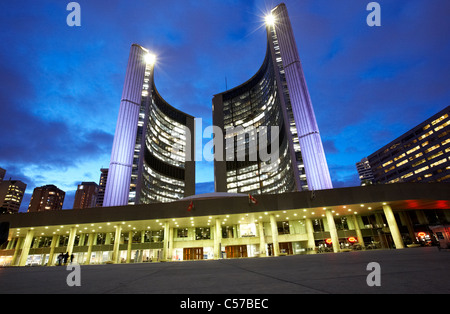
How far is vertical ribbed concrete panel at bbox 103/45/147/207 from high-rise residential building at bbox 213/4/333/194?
47673 millimetres

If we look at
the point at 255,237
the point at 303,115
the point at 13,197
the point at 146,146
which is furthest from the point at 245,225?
the point at 13,197

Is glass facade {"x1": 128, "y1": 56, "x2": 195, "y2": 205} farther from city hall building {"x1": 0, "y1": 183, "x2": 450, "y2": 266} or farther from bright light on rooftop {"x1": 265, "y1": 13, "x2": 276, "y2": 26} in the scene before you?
bright light on rooftop {"x1": 265, "y1": 13, "x2": 276, "y2": 26}

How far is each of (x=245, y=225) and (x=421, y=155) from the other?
310 feet

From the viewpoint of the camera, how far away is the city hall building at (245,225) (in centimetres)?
3241

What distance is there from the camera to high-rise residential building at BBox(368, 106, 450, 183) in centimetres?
8481

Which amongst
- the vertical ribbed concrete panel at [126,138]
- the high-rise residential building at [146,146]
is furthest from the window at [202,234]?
the high-rise residential building at [146,146]

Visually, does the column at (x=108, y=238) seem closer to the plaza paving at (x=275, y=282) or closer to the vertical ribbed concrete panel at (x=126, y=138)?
the vertical ribbed concrete panel at (x=126, y=138)

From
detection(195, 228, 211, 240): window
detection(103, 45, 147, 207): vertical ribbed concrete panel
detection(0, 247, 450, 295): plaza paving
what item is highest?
detection(103, 45, 147, 207): vertical ribbed concrete panel

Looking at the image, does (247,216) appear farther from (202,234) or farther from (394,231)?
(394,231)

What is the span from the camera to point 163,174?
11388 centimetres

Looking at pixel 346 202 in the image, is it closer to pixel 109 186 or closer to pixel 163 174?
pixel 109 186

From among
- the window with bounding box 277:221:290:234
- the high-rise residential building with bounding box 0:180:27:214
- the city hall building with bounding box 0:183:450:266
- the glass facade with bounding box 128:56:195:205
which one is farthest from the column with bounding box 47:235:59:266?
the high-rise residential building with bounding box 0:180:27:214
